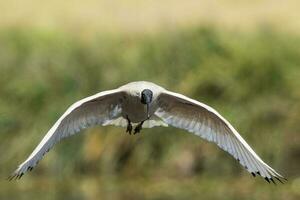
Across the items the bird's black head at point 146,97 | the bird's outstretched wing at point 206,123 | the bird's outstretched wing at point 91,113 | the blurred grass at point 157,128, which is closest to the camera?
the bird's black head at point 146,97

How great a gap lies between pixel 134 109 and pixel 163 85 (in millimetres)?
5230

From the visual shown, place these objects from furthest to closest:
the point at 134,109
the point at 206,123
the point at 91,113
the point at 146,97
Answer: the point at 206,123
the point at 91,113
the point at 134,109
the point at 146,97

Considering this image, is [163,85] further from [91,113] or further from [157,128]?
[91,113]

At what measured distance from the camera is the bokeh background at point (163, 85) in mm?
14023

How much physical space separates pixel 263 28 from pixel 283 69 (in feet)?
7.22

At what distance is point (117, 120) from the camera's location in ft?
33.3

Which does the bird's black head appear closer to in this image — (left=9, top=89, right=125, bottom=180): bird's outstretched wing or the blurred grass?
(left=9, top=89, right=125, bottom=180): bird's outstretched wing

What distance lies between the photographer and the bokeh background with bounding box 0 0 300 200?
552 inches

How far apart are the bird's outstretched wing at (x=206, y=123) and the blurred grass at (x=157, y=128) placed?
305cm

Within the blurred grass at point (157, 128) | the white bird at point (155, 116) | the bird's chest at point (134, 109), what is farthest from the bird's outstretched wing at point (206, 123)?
the blurred grass at point (157, 128)

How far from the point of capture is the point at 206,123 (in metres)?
10.2

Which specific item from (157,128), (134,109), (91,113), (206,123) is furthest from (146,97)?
(157,128)

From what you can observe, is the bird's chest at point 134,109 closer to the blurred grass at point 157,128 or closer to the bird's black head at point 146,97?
the bird's black head at point 146,97

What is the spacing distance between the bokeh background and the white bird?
313 cm
